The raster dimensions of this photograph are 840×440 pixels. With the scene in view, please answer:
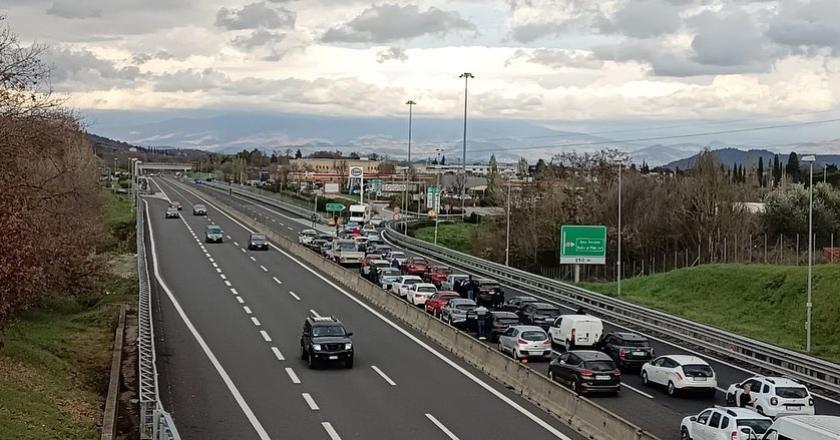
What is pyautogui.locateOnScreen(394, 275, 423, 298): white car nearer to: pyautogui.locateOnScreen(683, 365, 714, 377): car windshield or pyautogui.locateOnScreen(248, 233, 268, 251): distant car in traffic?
pyautogui.locateOnScreen(683, 365, 714, 377): car windshield

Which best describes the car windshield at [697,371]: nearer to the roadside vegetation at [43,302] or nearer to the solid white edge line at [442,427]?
the solid white edge line at [442,427]

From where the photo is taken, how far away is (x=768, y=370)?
32250 mm

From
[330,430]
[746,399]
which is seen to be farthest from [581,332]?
[330,430]

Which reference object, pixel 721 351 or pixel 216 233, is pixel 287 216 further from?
pixel 721 351

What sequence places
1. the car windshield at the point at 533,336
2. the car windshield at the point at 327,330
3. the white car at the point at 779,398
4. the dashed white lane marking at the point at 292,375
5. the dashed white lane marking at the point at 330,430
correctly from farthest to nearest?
the car windshield at the point at 533,336
the car windshield at the point at 327,330
the dashed white lane marking at the point at 292,375
the white car at the point at 779,398
the dashed white lane marking at the point at 330,430

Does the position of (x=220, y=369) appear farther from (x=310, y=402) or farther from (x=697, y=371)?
(x=697, y=371)

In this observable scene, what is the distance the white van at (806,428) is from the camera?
16.7m

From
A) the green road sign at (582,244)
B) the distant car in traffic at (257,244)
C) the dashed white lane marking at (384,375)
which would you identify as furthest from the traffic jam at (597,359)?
the distant car in traffic at (257,244)

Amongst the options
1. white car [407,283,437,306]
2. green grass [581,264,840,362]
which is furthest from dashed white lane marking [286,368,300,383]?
green grass [581,264,840,362]

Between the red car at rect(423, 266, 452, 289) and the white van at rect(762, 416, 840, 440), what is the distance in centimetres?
3829

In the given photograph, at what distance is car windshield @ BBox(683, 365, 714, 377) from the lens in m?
27.3

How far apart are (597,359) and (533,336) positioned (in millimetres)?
5544

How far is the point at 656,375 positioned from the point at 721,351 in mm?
7905

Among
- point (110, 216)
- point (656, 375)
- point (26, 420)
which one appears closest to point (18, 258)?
point (26, 420)
